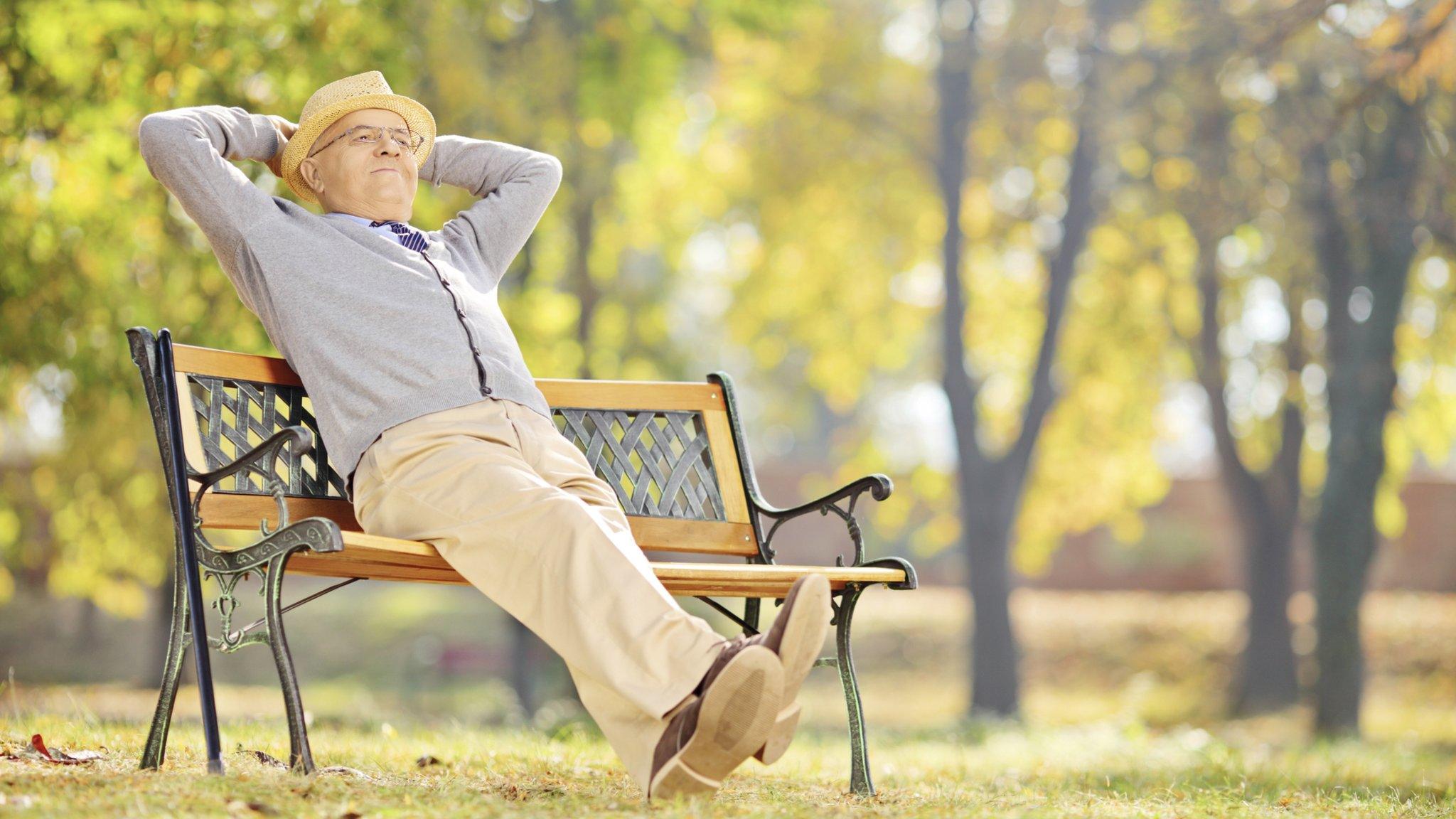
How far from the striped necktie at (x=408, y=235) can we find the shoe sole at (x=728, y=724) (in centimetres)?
163

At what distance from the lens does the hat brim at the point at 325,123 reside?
3.95 m

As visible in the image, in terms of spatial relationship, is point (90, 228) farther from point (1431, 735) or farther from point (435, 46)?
point (1431, 735)

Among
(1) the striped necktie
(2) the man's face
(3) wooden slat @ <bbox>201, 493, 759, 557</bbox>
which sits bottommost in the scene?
(3) wooden slat @ <bbox>201, 493, 759, 557</bbox>

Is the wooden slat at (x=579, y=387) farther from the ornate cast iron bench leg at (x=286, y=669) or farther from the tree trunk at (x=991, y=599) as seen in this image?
the tree trunk at (x=991, y=599)

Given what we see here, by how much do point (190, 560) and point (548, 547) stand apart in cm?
92

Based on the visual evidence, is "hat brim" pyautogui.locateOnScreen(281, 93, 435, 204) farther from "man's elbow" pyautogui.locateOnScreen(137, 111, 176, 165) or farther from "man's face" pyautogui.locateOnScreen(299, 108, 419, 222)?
"man's elbow" pyautogui.locateOnScreen(137, 111, 176, 165)

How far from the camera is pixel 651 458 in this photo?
4.52m

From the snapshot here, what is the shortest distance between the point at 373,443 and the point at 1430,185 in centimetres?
923

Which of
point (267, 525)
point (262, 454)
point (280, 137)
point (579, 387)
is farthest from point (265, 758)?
point (280, 137)

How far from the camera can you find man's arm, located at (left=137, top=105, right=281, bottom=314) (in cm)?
365

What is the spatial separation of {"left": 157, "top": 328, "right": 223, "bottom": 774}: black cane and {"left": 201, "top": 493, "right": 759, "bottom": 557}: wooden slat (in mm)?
138

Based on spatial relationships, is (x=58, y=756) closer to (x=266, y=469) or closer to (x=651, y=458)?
(x=266, y=469)

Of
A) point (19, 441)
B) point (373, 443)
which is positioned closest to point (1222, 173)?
point (373, 443)

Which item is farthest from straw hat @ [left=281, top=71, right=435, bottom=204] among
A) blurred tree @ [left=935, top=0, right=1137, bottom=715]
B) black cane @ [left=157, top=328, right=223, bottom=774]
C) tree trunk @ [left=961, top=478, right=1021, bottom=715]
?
tree trunk @ [left=961, top=478, right=1021, bottom=715]
